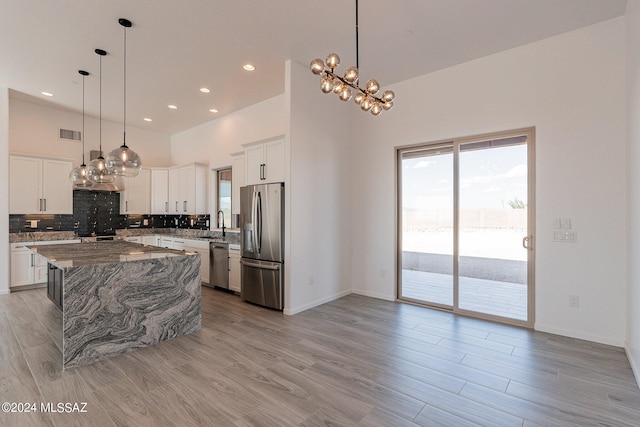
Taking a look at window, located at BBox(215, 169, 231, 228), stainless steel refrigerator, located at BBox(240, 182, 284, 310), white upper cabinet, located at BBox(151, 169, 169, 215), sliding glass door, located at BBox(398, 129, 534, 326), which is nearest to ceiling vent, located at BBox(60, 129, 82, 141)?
white upper cabinet, located at BBox(151, 169, 169, 215)

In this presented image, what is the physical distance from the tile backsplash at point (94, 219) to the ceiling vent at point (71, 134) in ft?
A: 3.76

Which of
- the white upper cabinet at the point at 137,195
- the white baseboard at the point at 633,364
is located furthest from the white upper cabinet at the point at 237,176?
the white baseboard at the point at 633,364

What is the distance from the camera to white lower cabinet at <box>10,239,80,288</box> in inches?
211

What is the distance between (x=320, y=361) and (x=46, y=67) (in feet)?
18.2

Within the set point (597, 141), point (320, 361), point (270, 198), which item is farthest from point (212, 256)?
point (597, 141)

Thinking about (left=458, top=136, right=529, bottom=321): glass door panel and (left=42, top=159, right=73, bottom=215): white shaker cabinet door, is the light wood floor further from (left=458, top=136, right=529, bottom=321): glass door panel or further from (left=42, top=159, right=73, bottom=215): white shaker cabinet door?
(left=42, top=159, right=73, bottom=215): white shaker cabinet door

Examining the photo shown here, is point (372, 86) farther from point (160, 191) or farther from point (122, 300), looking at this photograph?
point (160, 191)

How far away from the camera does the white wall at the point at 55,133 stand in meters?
5.80

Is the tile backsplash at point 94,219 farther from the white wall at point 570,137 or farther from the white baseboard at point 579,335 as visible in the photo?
the white baseboard at point 579,335

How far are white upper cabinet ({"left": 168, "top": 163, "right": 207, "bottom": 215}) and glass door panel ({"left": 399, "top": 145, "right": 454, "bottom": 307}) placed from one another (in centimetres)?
450

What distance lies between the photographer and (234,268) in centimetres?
530

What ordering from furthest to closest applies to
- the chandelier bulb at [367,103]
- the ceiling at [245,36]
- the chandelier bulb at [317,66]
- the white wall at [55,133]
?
the white wall at [55,133], the ceiling at [245,36], the chandelier bulb at [367,103], the chandelier bulb at [317,66]

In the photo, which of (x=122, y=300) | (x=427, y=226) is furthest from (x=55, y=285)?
(x=427, y=226)

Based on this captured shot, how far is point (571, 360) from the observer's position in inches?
114
